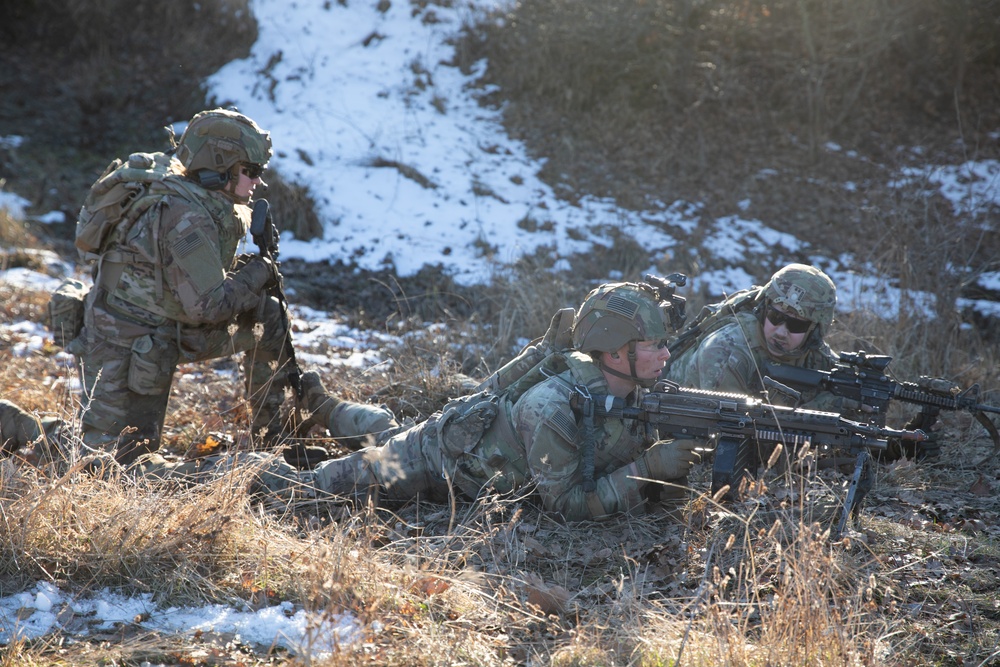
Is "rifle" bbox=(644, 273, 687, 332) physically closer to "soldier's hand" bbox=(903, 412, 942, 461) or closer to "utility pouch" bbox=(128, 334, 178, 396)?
"soldier's hand" bbox=(903, 412, 942, 461)

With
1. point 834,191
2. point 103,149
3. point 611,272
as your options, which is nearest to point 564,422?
point 611,272

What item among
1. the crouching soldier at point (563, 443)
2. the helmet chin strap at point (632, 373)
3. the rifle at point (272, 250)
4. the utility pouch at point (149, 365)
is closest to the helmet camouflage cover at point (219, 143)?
the rifle at point (272, 250)

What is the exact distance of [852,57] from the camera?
12.3 m

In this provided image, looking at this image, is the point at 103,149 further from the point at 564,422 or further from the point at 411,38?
the point at 564,422

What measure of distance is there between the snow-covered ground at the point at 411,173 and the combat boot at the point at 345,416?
4.53 ft

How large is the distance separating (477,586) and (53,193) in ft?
29.5

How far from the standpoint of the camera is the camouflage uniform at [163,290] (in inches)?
188

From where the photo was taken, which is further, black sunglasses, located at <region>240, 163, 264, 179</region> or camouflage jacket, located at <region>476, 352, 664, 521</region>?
black sunglasses, located at <region>240, 163, 264, 179</region>

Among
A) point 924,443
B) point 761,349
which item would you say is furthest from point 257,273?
point 924,443

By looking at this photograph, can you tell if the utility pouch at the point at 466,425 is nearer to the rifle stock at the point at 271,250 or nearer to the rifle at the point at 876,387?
the rifle stock at the point at 271,250

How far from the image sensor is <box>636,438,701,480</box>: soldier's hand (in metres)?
4.07

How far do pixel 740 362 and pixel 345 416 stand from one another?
245 cm

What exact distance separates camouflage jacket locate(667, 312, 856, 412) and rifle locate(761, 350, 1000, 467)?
0.35ft

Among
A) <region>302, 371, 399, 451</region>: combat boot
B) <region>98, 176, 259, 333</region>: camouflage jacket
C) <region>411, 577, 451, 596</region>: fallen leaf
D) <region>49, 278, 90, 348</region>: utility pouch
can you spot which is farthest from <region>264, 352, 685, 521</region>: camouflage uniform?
<region>49, 278, 90, 348</region>: utility pouch
